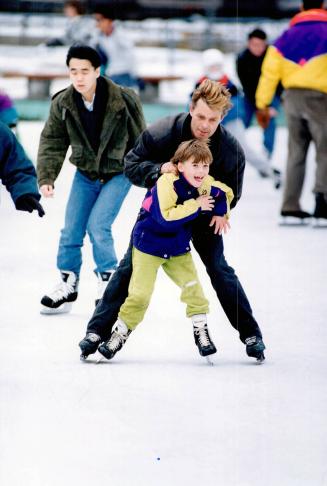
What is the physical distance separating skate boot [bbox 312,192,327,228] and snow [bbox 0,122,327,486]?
1.63 m

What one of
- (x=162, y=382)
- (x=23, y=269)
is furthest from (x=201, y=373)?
(x=23, y=269)

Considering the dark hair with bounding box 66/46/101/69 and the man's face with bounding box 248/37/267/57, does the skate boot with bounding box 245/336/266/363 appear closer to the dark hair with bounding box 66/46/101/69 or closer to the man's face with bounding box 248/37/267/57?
the dark hair with bounding box 66/46/101/69

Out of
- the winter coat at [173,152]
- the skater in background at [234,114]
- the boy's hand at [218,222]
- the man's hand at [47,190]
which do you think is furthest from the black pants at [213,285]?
the skater in background at [234,114]

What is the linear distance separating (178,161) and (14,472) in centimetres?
163

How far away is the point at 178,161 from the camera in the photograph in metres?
5.18

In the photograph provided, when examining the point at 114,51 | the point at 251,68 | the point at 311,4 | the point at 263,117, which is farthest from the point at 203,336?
the point at 114,51

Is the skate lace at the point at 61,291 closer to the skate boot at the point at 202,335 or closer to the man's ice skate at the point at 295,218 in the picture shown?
the skate boot at the point at 202,335

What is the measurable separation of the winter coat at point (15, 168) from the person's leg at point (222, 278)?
741 millimetres

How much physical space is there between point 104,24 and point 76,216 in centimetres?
804

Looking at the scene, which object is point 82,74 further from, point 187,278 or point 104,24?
point 104,24

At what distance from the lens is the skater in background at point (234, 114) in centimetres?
1092

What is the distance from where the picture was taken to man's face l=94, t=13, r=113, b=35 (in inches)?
555

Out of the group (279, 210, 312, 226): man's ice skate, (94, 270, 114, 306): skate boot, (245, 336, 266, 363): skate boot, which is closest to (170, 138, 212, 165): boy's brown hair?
(245, 336, 266, 363): skate boot

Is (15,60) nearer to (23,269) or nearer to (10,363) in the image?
(23,269)
